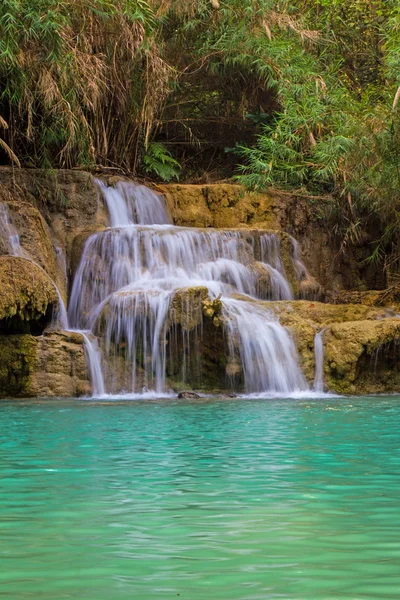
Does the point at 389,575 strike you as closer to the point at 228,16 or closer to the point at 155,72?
the point at 155,72

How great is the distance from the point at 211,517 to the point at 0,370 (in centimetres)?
766

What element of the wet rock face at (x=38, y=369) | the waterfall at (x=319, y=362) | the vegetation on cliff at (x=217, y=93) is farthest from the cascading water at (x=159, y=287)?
the vegetation on cliff at (x=217, y=93)

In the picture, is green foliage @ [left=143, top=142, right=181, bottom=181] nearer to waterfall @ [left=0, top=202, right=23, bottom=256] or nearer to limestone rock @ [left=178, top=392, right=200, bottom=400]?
waterfall @ [left=0, top=202, right=23, bottom=256]

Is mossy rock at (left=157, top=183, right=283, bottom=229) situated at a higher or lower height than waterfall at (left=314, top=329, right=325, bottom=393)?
higher

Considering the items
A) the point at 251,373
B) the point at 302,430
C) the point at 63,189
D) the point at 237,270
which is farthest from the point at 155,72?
the point at 302,430

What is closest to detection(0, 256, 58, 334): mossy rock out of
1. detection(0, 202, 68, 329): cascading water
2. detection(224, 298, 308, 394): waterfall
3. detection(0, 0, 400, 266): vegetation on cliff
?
detection(0, 202, 68, 329): cascading water

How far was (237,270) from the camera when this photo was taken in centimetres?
1324

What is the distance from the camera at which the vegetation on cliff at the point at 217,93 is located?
12.7m

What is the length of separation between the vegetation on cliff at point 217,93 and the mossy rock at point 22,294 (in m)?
2.61

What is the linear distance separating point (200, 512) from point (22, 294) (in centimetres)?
750

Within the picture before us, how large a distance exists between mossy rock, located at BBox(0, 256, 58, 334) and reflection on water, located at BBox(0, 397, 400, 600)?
4112mm

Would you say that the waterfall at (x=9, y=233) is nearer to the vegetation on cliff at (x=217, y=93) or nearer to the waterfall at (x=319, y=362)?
the vegetation on cliff at (x=217, y=93)

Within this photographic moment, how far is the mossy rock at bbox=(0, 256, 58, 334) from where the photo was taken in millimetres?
10195

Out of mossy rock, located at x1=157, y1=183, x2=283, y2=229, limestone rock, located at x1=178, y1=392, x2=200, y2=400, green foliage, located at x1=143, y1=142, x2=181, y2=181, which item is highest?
green foliage, located at x1=143, y1=142, x2=181, y2=181
